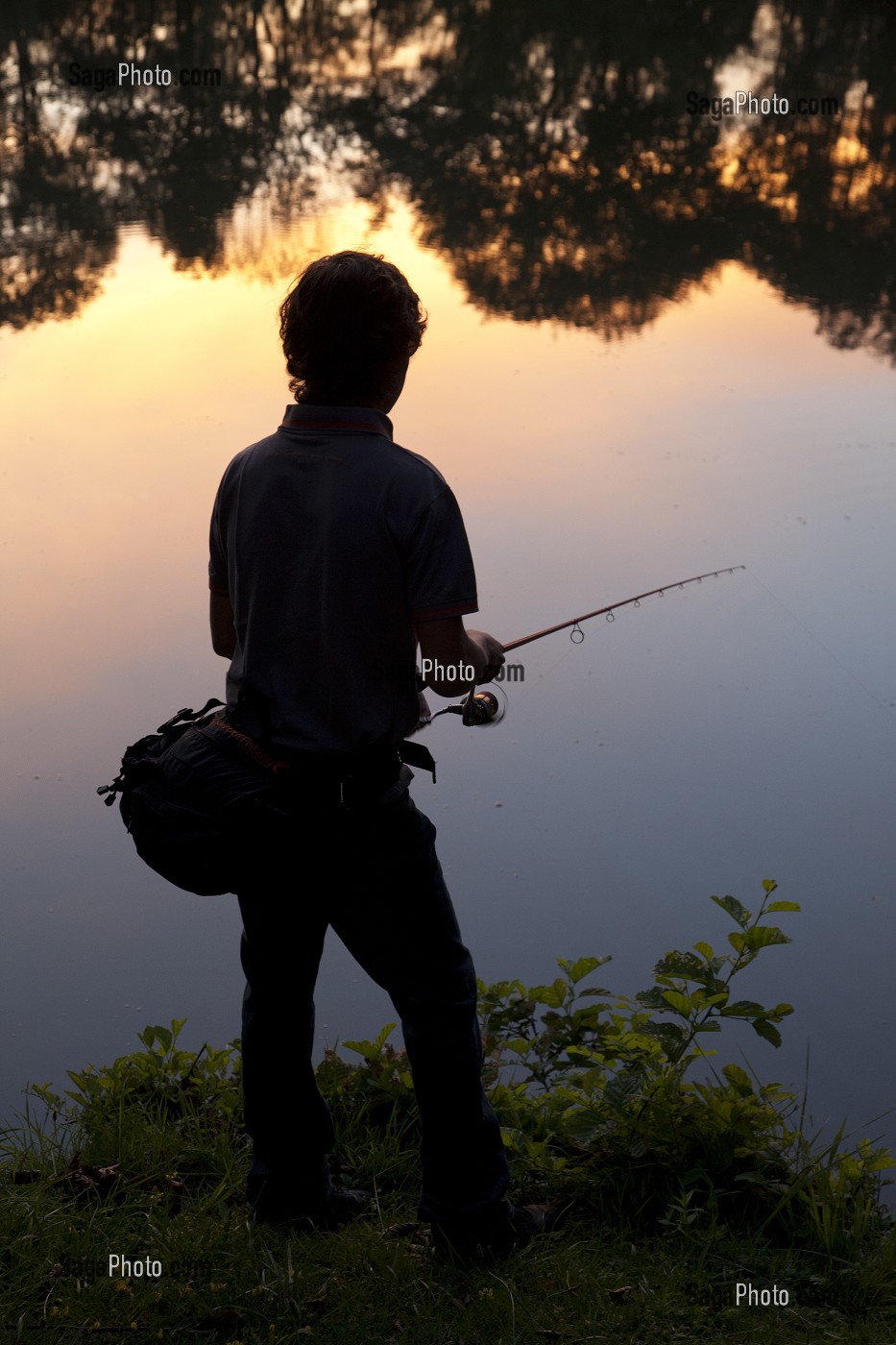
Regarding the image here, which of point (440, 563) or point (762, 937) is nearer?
point (440, 563)

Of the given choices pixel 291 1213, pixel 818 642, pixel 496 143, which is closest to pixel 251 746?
pixel 291 1213

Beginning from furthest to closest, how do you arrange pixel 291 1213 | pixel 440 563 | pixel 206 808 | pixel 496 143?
pixel 496 143 < pixel 291 1213 < pixel 206 808 < pixel 440 563

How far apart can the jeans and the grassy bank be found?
0.17 meters

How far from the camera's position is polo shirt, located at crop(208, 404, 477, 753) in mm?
1913

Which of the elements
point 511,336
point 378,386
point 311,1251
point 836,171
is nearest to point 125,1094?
point 311,1251

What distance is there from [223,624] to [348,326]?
0.53 metres

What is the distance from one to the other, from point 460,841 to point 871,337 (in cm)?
495

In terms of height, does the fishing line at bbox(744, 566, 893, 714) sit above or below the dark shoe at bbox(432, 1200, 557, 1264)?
above

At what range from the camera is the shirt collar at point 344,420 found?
1.96 m

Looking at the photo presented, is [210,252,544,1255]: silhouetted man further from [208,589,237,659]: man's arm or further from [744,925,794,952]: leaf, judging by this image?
[744,925,794,952]: leaf

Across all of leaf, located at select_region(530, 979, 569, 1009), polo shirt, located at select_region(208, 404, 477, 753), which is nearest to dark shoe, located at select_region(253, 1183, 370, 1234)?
leaf, located at select_region(530, 979, 569, 1009)

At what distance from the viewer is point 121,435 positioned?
638cm

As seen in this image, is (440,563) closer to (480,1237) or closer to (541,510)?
(480,1237)

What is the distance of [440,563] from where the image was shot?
6.24ft
